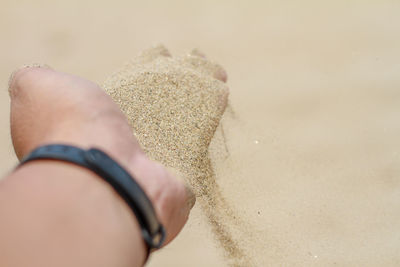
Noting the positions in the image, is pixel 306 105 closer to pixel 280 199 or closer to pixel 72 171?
pixel 280 199

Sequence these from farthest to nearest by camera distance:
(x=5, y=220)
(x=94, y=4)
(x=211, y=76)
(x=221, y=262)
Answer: (x=94, y=4)
(x=211, y=76)
(x=221, y=262)
(x=5, y=220)

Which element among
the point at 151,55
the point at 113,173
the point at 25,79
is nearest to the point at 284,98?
the point at 151,55

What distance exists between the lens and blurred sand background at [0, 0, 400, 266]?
1.38 m

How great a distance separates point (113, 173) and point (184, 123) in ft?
1.96

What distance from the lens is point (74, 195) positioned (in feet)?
2.25

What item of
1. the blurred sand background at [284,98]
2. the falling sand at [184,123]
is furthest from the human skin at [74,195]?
the blurred sand background at [284,98]

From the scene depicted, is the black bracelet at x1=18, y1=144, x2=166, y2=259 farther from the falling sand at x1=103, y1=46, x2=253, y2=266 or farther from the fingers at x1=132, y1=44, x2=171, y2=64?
the fingers at x1=132, y1=44, x2=171, y2=64

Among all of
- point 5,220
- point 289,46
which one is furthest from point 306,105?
point 5,220

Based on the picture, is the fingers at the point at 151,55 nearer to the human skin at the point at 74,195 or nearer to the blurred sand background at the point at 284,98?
the blurred sand background at the point at 284,98

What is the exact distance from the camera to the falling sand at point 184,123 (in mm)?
1249

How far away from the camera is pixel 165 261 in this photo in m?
1.42

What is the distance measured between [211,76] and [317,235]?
2.03 feet

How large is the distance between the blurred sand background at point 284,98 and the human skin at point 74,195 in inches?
21.6

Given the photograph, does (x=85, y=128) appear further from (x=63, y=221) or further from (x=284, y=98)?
(x=284, y=98)
